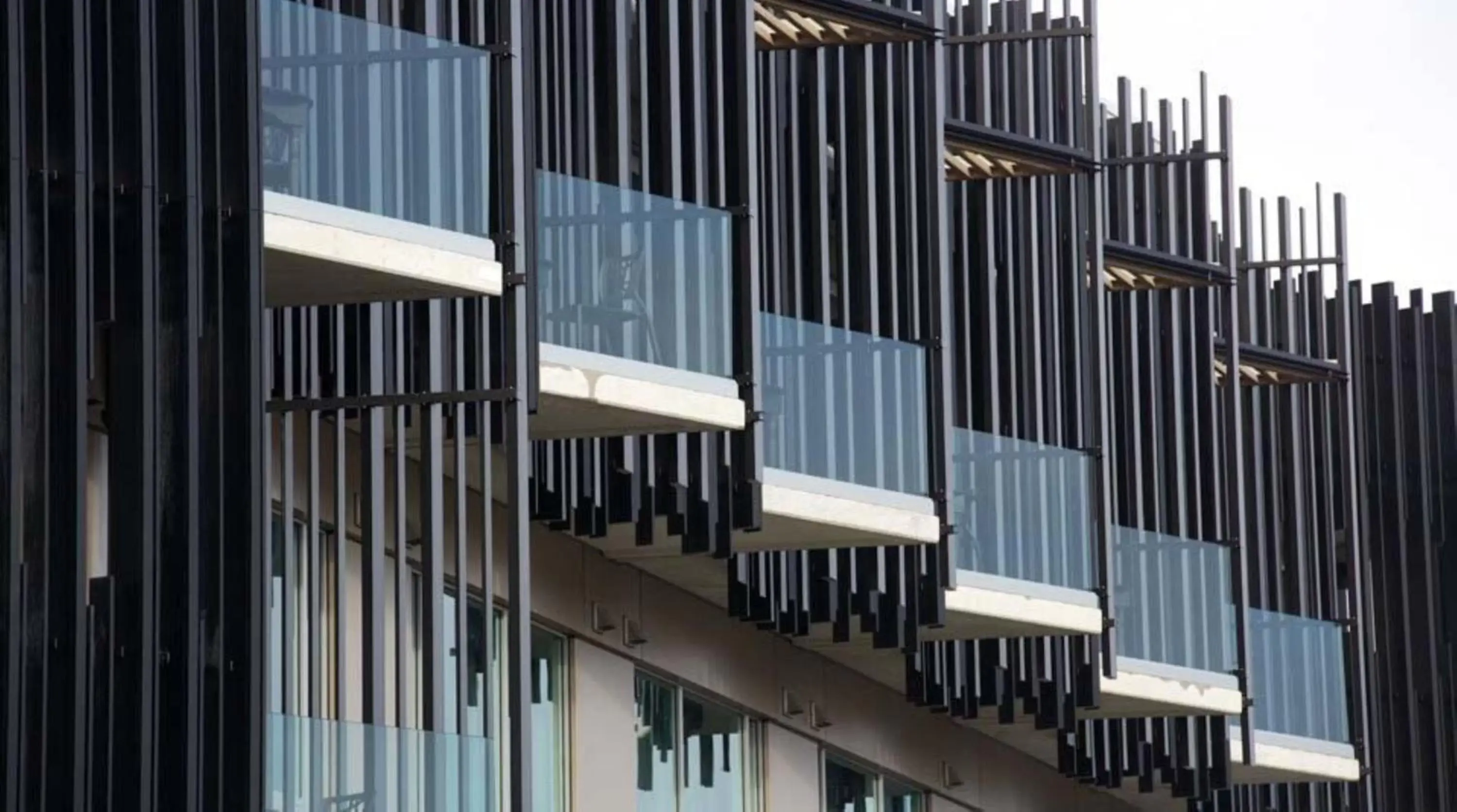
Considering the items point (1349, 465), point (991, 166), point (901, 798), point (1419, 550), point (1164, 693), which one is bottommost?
point (901, 798)

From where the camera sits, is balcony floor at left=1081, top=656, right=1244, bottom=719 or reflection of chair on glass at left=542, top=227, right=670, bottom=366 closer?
reflection of chair on glass at left=542, top=227, right=670, bottom=366

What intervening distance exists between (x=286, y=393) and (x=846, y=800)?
11028mm

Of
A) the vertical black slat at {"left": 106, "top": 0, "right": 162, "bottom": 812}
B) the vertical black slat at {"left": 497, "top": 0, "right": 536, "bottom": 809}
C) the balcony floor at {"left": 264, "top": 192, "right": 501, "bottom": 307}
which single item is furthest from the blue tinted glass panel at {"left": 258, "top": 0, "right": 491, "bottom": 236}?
the vertical black slat at {"left": 106, "top": 0, "right": 162, "bottom": 812}

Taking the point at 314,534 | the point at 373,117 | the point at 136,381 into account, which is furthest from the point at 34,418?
the point at 314,534

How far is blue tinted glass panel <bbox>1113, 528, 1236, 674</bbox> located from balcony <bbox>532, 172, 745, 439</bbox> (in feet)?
26.5

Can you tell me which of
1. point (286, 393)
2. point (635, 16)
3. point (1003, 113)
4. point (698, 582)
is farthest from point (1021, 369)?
point (286, 393)

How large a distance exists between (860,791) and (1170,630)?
3.08m

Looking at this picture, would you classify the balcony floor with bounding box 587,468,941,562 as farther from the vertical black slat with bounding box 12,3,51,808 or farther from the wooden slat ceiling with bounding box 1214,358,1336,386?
the wooden slat ceiling with bounding box 1214,358,1336,386

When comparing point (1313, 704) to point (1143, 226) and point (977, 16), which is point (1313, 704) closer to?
point (1143, 226)

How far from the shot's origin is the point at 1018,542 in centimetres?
2756

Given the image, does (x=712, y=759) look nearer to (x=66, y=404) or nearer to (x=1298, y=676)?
(x=1298, y=676)

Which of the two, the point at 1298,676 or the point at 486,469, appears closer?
the point at 486,469

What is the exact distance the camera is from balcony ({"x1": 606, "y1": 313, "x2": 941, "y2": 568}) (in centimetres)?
2428

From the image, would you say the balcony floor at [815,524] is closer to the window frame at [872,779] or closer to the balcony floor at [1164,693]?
the window frame at [872,779]
